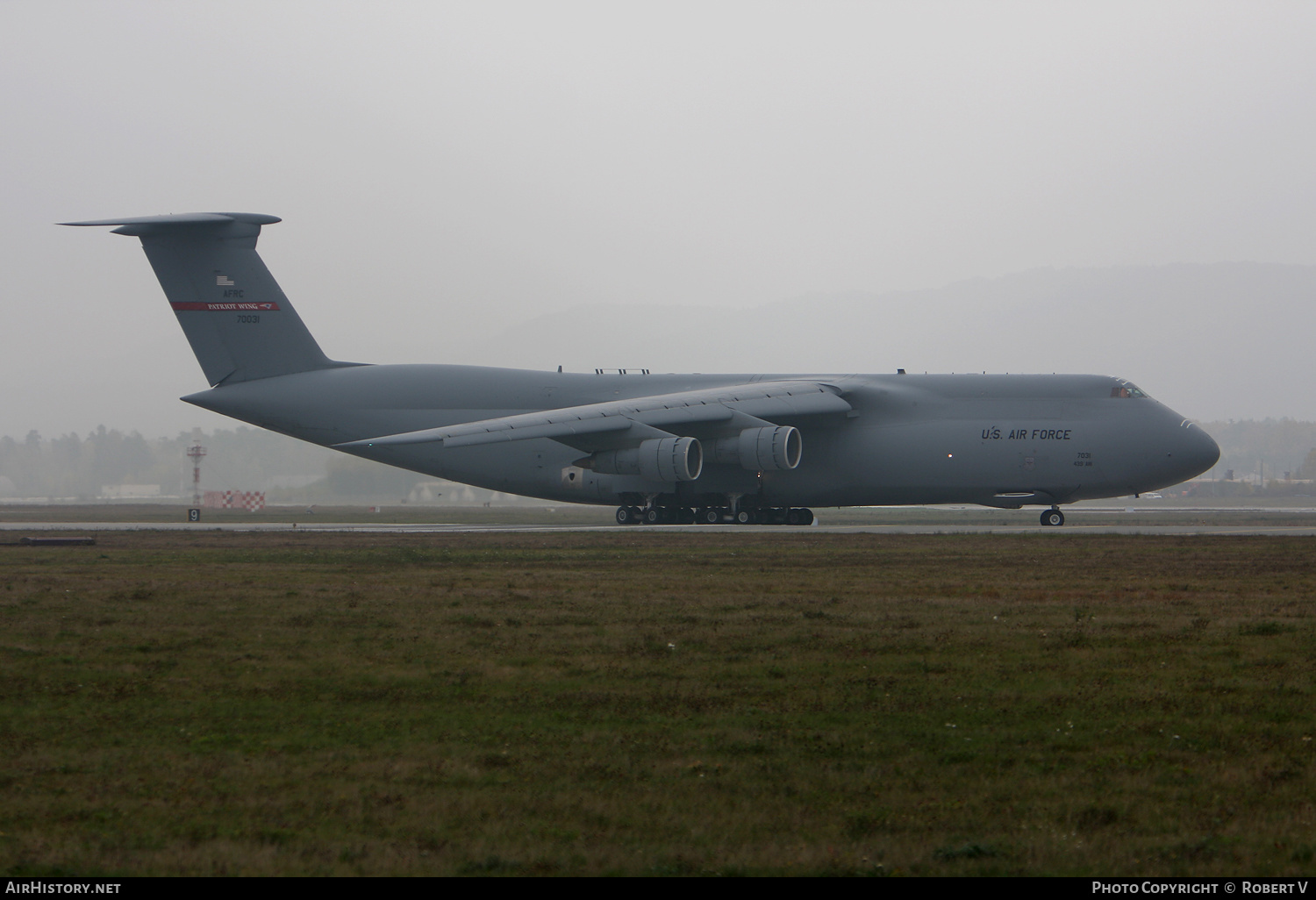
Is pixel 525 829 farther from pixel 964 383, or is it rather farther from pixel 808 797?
pixel 964 383

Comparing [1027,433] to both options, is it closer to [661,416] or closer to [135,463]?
[661,416]

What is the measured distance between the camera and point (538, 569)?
1961 cm

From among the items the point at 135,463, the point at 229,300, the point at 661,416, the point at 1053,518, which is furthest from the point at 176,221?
the point at 135,463

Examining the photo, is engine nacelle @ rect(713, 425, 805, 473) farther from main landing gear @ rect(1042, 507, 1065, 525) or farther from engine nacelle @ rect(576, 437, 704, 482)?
main landing gear @ rect(1042, 507, 1065, 525)

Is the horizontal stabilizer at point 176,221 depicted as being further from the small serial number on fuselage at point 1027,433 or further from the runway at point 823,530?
the small serial number on fuselage at point 1027,433

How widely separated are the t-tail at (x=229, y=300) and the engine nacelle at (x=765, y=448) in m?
13.9

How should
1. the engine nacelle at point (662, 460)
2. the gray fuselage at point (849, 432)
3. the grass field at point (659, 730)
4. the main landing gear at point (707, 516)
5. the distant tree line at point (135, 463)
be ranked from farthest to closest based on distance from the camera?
the distant tree line at point (135, 463) < the main landing gear at point (707, 516) < the gray fuselage at point (849, 432) < the engine nacelle at point (662, 460) < the grass field at point (659, 730)

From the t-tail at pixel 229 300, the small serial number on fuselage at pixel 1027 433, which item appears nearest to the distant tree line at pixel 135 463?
the t-tail at pixel 229 300

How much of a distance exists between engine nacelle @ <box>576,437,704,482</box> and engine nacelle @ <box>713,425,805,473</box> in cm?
Answer: 97

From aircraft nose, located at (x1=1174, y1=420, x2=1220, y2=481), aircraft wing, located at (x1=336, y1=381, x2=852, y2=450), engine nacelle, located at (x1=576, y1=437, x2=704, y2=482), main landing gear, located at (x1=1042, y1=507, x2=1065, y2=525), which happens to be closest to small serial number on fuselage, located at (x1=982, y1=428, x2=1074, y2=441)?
main landing gear, located at (x1=1042, y1=507, x2=1065, y2=525)

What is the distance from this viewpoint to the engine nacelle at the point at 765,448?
31.0 meters

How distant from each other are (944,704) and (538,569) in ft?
38.2

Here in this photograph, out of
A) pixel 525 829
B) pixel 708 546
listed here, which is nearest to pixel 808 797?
pixel 525 829

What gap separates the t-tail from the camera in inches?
1383
